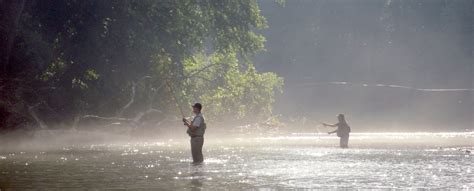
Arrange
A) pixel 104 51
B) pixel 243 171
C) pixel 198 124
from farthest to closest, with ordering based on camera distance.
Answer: pixel 104 51
pixel 198 124
pixel 243 171

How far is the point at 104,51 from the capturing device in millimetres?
43938

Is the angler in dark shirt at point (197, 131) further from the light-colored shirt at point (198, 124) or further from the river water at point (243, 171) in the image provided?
the river water at point (243, 171)

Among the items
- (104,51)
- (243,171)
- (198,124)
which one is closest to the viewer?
(243,171)

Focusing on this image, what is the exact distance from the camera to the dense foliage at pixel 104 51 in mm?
39875

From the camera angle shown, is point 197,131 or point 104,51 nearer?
point 197,131

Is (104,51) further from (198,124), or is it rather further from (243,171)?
(243,171)

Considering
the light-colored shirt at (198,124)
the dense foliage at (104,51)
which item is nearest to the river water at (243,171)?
the light-colored shirt at (198,124)

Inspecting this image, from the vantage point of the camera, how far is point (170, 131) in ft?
171

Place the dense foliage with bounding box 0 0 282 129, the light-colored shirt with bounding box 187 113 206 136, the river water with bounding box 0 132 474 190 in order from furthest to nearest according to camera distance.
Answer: the dense foliage with bounding box 0 0 282 129, the light-colored shirt with bounding box 187 113 206 136, the river water with bounding box 0 132 474 190

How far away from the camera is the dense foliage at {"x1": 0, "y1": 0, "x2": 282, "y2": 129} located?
3988 centimetres

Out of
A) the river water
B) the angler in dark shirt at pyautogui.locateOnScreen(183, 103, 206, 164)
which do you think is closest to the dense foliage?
the river water

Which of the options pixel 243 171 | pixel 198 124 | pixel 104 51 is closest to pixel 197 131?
pixel 198 124

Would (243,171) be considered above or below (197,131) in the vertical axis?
below

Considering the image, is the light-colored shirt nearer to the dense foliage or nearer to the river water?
the river water
